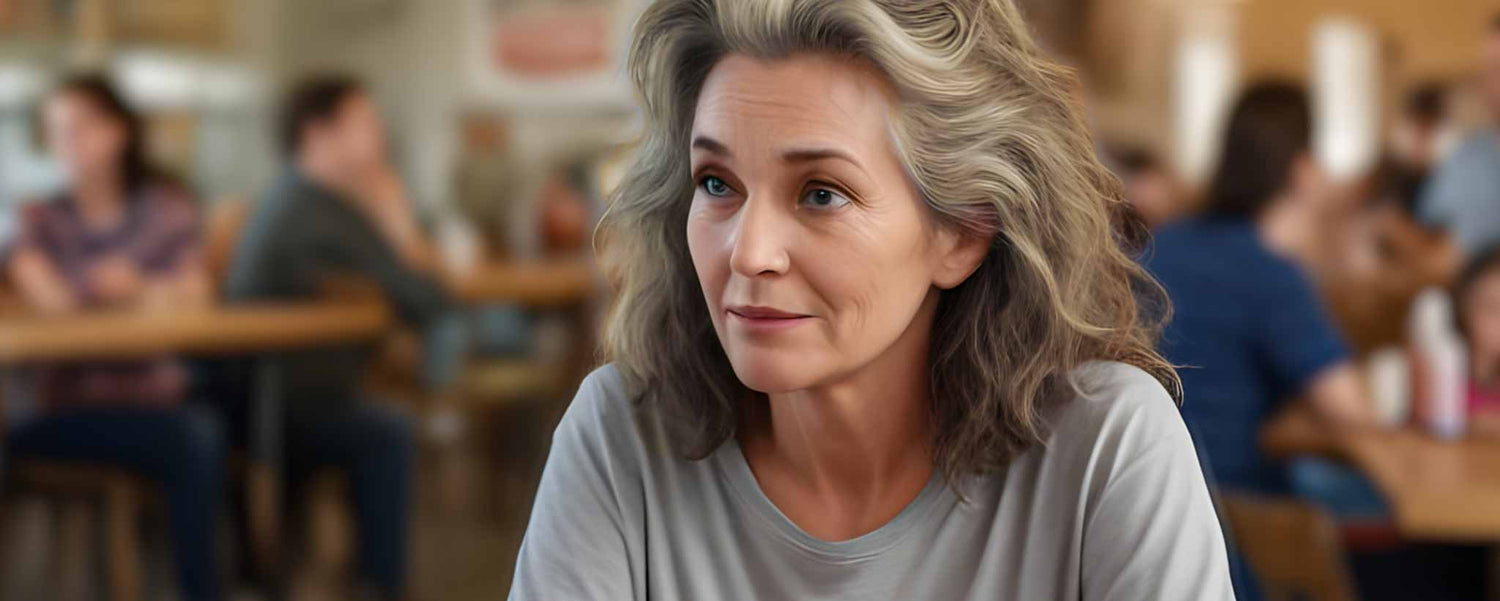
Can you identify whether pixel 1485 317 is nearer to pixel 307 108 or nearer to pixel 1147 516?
pixel 1147 516

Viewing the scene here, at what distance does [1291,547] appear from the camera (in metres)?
2.03

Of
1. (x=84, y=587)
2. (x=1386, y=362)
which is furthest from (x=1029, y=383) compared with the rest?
(x=84, y=587)

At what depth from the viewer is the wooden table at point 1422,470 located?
214 centimetres

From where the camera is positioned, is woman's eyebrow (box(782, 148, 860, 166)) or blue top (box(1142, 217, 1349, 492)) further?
blue top (box(1142, 217, 1349, 492))

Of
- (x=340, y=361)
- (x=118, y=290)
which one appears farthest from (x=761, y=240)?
(x=118, y=290)

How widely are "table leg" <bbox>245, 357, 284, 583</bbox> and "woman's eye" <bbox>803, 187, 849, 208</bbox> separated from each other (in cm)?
305

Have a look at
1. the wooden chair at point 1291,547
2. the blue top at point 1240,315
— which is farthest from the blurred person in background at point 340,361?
the wooden chair at point 1291,547

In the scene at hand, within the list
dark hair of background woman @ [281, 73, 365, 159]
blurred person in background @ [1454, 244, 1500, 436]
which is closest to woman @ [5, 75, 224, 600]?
dark hair of background woman @ [281, 73, 365, 159]

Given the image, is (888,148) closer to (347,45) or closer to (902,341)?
(902,341)

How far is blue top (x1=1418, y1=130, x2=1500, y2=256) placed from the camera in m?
4.38

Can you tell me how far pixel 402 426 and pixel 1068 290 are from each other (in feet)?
10.5

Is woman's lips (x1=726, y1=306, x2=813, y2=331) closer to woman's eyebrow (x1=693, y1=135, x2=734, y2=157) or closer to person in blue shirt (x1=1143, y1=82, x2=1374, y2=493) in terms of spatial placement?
woman's eyebrow (x1=693, y1=135, x2=734, y2=157)

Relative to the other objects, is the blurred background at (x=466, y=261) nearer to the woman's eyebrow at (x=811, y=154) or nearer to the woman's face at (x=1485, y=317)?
the woman's face at (x=1485, y=317)

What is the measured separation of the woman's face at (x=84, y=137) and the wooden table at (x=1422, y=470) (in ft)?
9.53
